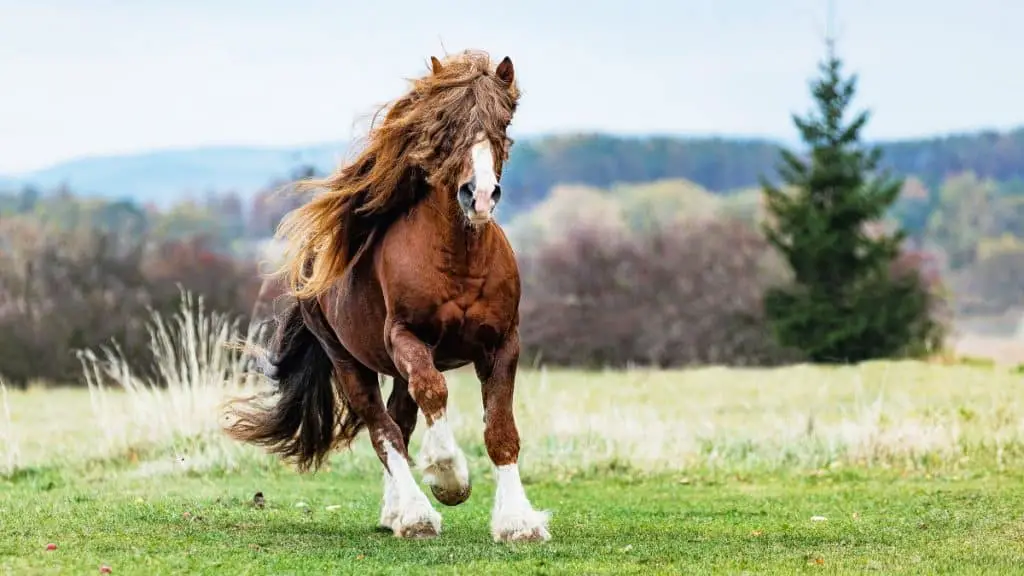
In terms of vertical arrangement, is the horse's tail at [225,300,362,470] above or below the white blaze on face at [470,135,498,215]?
below

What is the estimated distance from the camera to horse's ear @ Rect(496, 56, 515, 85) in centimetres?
947

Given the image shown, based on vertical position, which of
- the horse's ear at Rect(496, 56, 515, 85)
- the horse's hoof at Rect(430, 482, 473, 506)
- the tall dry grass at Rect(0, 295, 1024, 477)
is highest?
the horse's ear at Rect(496, 56, 515, 85)

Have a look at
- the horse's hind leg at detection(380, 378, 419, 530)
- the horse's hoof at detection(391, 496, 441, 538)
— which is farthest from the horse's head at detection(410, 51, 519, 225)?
the horse's hind leg at detection(380, 378, 419, 530)

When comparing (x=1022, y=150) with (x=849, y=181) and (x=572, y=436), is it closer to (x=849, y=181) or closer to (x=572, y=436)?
(x=849, y=181)

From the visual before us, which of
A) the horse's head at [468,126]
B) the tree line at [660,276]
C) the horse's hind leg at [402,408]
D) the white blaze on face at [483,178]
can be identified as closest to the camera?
the white blaze on face at [483,178]

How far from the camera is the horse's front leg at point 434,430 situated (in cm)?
883

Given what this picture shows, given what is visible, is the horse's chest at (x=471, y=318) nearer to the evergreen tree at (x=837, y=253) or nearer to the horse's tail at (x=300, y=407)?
the horse's tail at (x=300, y=407)

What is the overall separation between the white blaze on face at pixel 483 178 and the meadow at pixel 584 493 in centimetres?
194

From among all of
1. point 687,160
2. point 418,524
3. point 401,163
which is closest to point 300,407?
point 418,524

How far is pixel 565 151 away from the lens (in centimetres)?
12800

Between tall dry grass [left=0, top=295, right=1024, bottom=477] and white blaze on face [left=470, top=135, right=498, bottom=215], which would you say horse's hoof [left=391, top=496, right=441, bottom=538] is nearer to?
white blaze on face [left=470, top=135, right=498, bottom=215]

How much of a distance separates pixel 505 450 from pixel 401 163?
191 cm

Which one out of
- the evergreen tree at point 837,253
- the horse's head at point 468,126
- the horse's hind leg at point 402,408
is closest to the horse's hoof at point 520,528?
the horse's head at point 468,126

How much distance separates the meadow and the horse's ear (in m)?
2.82
